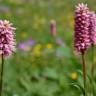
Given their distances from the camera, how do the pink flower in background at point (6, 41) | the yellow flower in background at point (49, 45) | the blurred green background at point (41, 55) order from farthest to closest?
the yellow flower in background at point (49, 45)
the blurred green background at point (41, 55)
the pink flower in background at point (6, 41)

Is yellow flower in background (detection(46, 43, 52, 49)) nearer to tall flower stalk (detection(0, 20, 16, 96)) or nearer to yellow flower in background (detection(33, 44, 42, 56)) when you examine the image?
yellow flower in background (detection(33, 44, 42, 56))

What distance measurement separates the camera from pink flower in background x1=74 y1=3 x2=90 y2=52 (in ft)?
11.0

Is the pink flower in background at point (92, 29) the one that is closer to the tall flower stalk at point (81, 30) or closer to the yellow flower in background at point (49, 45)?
the tall flower stalk at point (81, 30)

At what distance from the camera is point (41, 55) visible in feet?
23.0

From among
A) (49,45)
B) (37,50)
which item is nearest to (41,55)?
(37,50)

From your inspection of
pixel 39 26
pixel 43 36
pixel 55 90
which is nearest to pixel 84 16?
pixel 55 90

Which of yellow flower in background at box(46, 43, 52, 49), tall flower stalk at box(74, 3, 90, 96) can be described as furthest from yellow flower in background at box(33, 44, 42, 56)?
tall flower stalk at box(74, 3, 90, 96)

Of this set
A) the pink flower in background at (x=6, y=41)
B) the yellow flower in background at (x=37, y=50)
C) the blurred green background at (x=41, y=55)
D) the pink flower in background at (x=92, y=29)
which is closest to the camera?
the pink flower in background at (x=6, y=41)

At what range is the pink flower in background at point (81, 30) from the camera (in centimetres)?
337

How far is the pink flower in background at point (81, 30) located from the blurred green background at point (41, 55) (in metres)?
0.86

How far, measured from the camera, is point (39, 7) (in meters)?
10.6

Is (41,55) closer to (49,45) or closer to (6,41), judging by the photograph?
(49,45)

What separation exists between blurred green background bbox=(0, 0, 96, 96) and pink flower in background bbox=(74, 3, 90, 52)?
856 millimetres

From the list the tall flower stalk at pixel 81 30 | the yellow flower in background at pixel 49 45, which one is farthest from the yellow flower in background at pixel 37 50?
the tall flower stalk at pixel 81 30
